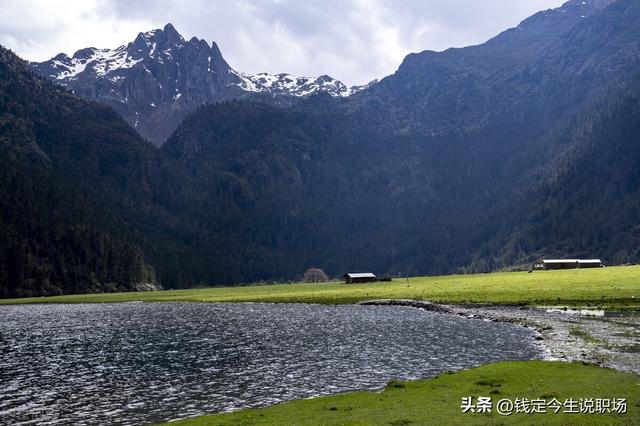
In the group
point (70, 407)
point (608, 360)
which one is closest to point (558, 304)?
point (608, 360)

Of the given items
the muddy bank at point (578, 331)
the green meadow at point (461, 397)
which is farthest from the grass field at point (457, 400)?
the muddy bank at point (578, 331)

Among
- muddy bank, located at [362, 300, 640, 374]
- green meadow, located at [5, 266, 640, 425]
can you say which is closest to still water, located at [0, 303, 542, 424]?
muddy bank, located at [362, 300, 640, 374]

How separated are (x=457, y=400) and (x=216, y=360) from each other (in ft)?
97.9

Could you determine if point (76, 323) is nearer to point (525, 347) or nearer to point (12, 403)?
point (12, 403)

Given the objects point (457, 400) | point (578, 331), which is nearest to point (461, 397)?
point (457, 400)

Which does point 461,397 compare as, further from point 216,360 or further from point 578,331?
point 578,331

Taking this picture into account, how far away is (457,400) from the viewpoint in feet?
113

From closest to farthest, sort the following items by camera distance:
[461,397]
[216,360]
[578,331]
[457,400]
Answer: [457,400]
[461,397]
[216,360]
[578,331]

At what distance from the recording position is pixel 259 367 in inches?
2080

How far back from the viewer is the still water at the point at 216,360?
40625 mm

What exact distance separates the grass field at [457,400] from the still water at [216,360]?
472cm

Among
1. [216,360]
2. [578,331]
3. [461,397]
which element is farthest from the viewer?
[578,331]

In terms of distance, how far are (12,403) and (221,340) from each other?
33.0m

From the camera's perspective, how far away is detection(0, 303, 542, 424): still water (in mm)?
40625
